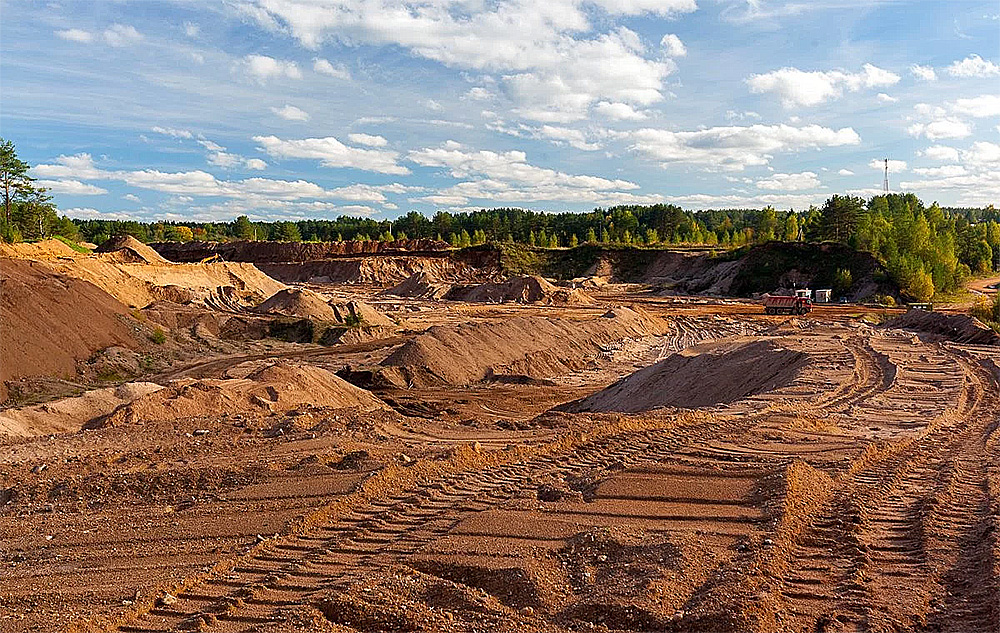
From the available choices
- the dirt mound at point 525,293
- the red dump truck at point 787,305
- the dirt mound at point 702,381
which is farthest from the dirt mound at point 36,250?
the red dump truck at point 787,305

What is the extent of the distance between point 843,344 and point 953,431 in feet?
39.5

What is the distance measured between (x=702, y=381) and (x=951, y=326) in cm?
1485

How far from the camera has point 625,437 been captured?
11.1 meters

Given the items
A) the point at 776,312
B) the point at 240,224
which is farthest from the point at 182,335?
the point at 240,224

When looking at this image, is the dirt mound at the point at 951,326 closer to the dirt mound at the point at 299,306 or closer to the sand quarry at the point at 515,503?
the sand quarry at the point at 515,503

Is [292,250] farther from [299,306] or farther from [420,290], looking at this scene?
[299,306]

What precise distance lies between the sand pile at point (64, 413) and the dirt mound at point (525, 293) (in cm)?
3808

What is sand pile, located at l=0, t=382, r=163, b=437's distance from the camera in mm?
13234

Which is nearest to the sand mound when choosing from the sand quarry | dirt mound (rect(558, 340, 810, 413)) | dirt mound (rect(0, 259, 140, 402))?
dirt mound (rect(0, 259, 140, 402))

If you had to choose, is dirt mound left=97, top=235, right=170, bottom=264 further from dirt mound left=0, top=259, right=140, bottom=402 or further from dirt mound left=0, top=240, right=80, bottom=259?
dirt mound left=0, top=259, right=140, bottom=402

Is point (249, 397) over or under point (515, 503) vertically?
under

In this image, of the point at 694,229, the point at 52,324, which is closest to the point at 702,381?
the point at 52,324

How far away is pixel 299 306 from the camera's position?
3644cm

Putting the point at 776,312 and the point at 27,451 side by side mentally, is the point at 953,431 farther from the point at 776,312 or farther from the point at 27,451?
the point at 776,312
